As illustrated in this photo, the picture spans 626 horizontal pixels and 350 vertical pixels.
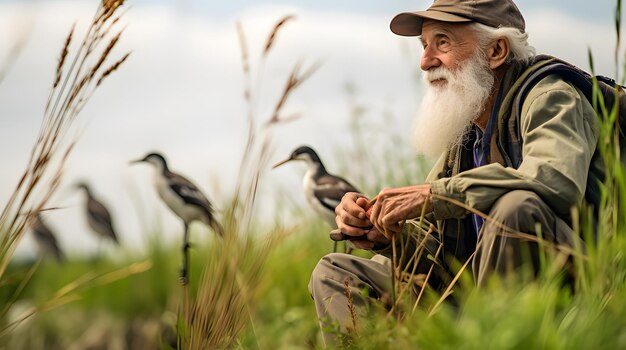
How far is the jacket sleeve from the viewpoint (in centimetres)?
285

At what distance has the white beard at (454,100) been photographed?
354 cm

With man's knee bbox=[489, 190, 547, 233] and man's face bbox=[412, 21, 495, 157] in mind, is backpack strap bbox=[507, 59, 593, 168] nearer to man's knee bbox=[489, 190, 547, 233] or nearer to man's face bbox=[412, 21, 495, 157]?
man's face bbox=[412, 21, 495, 157]

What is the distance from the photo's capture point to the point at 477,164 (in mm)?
3514

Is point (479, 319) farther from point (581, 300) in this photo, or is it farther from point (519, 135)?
point (519, 135)

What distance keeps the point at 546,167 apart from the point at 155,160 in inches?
227

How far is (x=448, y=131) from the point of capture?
144 inches

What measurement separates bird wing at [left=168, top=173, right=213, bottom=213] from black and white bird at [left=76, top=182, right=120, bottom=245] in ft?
8.71

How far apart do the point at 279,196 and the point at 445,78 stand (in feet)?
9.33

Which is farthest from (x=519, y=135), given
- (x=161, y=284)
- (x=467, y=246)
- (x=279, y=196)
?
(x=161, y=284)

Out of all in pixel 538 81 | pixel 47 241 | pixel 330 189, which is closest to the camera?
pixel 538 81

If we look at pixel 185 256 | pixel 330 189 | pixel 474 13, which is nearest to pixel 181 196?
pixel 330 189

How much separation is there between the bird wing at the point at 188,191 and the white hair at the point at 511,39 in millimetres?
3754

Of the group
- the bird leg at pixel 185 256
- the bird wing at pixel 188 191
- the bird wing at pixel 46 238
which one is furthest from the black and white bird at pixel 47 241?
the bird leg at pixel 185 256

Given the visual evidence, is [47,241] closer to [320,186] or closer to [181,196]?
[181,196]
